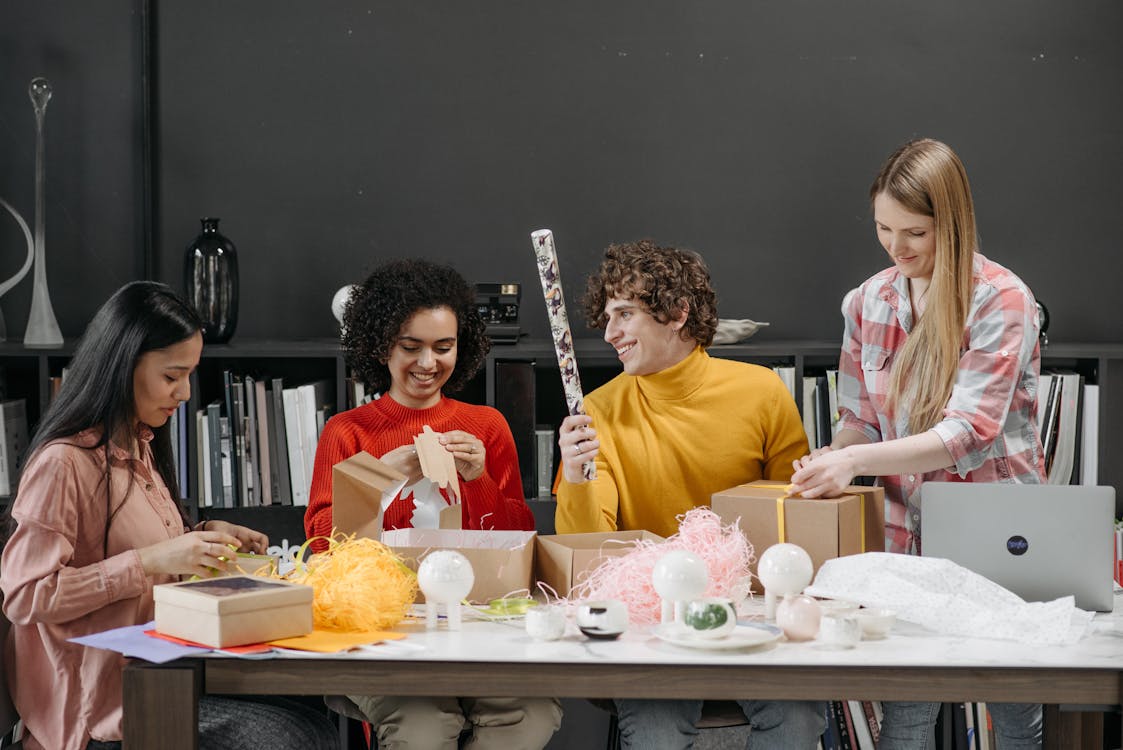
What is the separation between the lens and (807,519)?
210cm

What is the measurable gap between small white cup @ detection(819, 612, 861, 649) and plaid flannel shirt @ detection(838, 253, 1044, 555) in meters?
0.61

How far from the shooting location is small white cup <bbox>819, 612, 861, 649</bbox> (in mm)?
1768

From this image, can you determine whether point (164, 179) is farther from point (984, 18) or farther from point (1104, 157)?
point (1104, 157)

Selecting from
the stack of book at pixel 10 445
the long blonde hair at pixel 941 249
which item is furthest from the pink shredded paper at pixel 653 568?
the stack of book at pixel 10 445

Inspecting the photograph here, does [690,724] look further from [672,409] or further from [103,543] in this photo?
[103,543]

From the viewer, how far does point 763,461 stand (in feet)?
8.67

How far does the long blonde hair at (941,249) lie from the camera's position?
→ 7.62 feet

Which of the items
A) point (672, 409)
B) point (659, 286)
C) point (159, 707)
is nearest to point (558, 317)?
point (659, 286)

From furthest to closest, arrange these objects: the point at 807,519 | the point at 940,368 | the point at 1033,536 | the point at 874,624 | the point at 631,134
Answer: the point at 631,134
the point at 940,368
the point at 807,519
the point at 1033,536
the point at 874,624

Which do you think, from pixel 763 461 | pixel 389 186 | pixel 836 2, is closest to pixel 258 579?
pixel 763 461

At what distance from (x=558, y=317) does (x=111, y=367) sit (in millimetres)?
790

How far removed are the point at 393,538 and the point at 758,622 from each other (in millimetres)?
662

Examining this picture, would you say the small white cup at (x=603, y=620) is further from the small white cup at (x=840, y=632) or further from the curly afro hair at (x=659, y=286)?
the curly afro hair at (x=659, y=286)

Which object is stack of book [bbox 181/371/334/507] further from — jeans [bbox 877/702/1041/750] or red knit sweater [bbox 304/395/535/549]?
jeans [bbox 877/702/1041/750]
